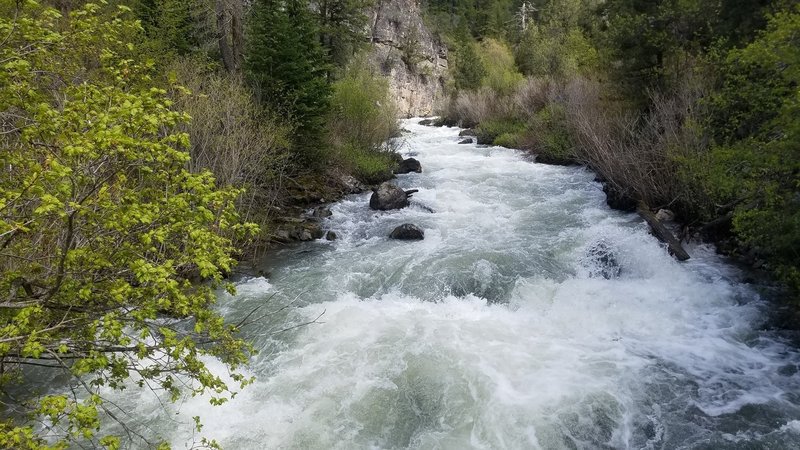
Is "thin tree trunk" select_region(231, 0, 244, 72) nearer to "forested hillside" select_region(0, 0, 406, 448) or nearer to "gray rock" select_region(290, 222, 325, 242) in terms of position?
"forested hillside" select_region(0, 0, 406, 448)

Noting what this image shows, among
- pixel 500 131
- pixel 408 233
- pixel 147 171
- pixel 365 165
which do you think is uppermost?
pixel 147 171

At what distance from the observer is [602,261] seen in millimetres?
11586

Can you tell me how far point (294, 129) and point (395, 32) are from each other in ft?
171

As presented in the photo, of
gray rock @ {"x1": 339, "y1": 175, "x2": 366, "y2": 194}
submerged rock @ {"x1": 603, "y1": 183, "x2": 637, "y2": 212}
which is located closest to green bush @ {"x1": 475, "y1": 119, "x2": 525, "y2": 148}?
gray rock @ {"x1": 339, "y1": 175, "x2": 366, "y2": 194}

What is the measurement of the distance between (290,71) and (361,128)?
20.0 feet

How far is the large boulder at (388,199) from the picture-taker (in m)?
16.9

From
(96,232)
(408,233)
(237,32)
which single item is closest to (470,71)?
(237,32)

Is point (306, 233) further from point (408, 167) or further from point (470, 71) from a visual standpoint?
point (470, 71)

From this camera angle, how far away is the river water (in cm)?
651

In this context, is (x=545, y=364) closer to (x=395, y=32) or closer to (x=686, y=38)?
(x=686, y=38)

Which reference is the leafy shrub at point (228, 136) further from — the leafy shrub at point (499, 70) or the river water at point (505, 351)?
the leafy shrub at point (499, 70)

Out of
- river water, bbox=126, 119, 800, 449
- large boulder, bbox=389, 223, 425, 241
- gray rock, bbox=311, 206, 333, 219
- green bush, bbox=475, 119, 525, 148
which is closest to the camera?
river water, bbox=126, 119, 800, 449

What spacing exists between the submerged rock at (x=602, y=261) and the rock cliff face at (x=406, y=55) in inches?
1948

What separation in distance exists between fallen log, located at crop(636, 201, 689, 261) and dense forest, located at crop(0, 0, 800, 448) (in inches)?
28.2
